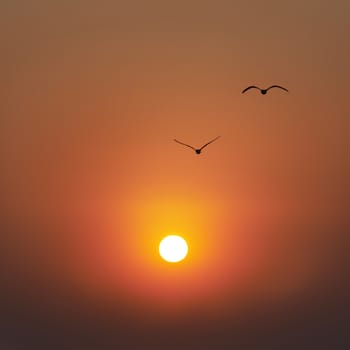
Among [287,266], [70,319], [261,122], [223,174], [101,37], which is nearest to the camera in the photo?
[101,37]

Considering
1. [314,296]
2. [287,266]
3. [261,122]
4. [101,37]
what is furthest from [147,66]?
[314,296]

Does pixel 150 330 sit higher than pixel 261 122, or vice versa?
pixel 261 122

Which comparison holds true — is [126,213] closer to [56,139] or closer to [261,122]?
[56,139]

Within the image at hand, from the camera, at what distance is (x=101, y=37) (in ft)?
9.95

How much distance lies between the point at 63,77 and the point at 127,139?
1.52 ft

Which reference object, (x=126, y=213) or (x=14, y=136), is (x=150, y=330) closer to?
(x=126, y=213)

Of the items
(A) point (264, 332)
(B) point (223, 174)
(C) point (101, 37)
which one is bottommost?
(A) point (264, 332)

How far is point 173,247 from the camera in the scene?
3.83 metres

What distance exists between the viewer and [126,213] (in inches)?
147

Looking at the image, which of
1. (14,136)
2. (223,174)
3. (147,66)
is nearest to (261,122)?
(223,174)

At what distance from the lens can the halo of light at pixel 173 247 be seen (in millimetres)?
3822

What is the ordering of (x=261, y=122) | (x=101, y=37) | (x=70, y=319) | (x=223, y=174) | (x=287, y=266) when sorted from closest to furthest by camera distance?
(x=101, y=37), (x=261, y=122), (x=223, y=174), (x=287, y=266), (x=70, y=319)

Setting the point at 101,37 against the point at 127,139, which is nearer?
the point at 101,37

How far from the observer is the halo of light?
382 centimetres
